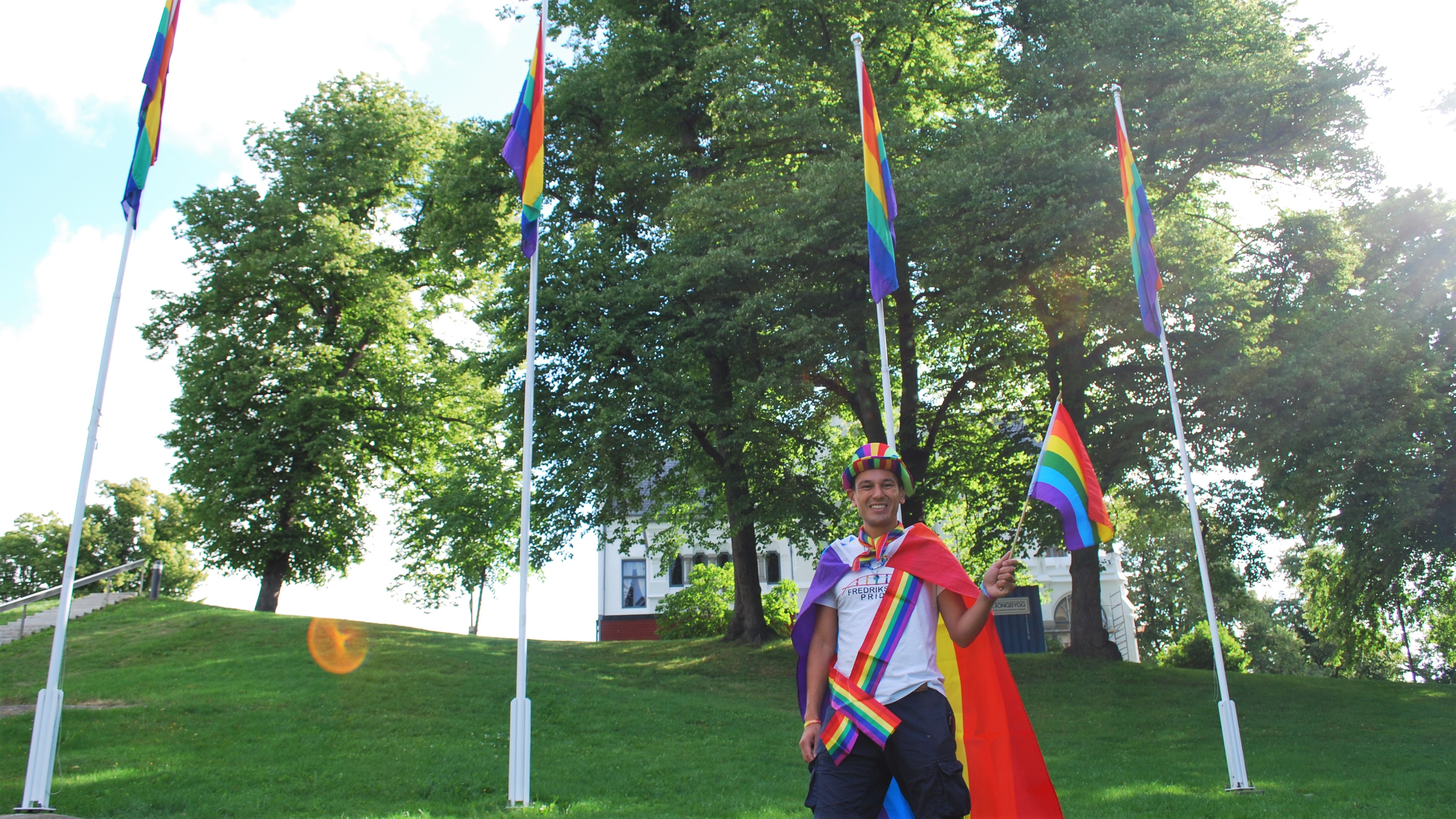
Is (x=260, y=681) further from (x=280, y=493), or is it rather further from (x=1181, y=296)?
(x=1181, y=296)

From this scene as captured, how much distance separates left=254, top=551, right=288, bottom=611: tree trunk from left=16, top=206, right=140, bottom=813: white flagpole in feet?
69.9

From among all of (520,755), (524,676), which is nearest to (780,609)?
(524,676)

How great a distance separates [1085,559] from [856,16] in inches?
570

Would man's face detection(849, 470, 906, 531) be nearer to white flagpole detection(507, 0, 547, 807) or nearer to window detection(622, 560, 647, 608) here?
white flagpole detection(507, 0, 547, 807)

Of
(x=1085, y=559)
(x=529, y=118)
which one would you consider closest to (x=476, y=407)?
(x=1085, y=559)

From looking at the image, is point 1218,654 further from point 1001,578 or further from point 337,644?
point 337,644

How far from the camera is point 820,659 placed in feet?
16.4

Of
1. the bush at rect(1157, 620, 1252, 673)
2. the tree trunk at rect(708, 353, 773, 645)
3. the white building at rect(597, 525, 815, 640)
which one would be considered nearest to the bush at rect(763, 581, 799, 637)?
the tree trunk at rect(708, 353, 773, 645)

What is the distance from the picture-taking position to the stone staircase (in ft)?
81.7

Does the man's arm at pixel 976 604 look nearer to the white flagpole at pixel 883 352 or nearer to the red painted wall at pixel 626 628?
the white flagpole at pixel 883 352

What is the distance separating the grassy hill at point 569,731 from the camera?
11.4 m

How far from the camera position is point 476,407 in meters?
33.9

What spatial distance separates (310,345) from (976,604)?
101 feet

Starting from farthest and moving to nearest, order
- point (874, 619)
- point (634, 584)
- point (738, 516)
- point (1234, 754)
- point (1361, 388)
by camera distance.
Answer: point (634, 584)
point (738, 516)
point (1361, 388)
point (1234, 754)
point (874, 619)
